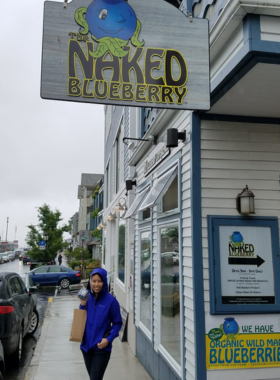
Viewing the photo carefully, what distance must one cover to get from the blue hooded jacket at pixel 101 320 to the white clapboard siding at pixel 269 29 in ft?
9.41

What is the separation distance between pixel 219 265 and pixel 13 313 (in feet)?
13.1

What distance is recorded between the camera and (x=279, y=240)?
4.37 metres

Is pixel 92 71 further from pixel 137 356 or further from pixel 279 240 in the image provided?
pixel 137 356

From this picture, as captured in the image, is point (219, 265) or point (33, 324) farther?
point (33, 324)

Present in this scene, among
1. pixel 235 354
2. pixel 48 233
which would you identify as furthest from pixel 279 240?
pixel 48 233

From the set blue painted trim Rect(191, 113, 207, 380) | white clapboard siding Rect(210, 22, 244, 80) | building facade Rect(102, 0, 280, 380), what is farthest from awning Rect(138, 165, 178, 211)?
white clapboard siding Rect(210, 22, 244, 80)

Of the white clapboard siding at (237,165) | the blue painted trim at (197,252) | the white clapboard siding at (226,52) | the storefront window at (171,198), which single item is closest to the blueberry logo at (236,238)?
the white clapboard siding at (237,165)

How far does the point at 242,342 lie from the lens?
412 centimetres

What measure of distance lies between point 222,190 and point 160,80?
5.04ft

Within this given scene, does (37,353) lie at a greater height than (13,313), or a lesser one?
lesser

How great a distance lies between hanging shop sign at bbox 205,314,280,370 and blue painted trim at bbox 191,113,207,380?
0.28 ft

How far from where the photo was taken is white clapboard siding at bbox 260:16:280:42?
3.14 meters

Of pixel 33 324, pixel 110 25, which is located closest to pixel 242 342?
pixel 110 25

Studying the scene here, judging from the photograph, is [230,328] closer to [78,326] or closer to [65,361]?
[78,326]
